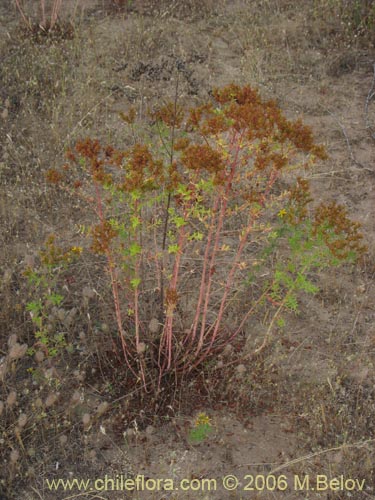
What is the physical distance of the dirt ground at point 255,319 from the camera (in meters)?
3.05

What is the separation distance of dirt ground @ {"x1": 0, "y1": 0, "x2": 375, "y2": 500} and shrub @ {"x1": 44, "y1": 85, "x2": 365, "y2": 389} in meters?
0.24

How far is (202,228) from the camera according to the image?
4.61 meters

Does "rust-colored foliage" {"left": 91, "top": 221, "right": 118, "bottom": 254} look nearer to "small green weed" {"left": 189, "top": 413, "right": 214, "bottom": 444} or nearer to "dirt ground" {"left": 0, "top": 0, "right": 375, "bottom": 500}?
"dirt ground" {"left": 0, "top": 0, "right": 375, "bottom": 500}

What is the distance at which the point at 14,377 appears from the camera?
3.36 m

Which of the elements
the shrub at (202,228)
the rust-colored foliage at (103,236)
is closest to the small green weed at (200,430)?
the shrub at (202,228)

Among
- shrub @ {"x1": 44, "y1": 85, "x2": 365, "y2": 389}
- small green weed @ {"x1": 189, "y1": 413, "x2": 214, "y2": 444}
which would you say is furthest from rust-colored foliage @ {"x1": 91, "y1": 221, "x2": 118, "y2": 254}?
small green weed @ {"x1": 189, "y1": 413, "x2": 214, "y2": 444}

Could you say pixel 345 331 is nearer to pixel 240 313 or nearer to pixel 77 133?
pixel 240 313

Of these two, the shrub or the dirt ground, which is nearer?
the shrub

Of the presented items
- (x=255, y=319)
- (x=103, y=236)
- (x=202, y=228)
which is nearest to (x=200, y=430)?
(x=255, y=319)

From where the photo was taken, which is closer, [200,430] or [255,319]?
[200,430]

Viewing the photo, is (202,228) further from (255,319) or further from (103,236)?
(103,236)

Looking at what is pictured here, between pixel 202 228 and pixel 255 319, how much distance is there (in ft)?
3.32

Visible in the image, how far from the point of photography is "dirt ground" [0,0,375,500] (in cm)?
305

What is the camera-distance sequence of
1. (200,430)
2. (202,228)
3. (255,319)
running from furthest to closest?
(202,228)
(255,319)
(200,430)
